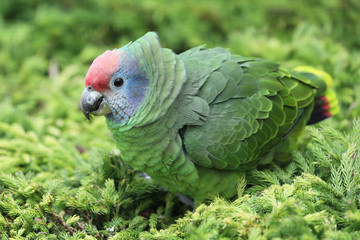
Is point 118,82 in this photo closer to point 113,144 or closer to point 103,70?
point 103,70

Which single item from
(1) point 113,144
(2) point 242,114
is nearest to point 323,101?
(2) point 242,114

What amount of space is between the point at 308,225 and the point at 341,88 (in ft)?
7.38

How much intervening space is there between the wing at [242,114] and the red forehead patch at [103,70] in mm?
564

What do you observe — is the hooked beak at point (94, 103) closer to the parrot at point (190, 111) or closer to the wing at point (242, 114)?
the parrot at point (190, 111)

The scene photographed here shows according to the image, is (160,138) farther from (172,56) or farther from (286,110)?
(286,110)

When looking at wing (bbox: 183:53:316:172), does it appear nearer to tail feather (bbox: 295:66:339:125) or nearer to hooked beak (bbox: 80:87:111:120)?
tail feather (bbox: 295:66:339:125)

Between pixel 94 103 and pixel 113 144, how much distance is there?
961mm

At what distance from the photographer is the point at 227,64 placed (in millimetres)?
2512

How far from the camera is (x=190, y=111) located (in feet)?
7.59

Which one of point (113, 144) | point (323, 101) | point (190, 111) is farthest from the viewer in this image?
point (113, 144)

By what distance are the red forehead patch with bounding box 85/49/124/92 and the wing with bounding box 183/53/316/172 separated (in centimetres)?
56

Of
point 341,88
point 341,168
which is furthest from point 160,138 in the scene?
point 341,88

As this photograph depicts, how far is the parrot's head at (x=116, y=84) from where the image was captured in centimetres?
222

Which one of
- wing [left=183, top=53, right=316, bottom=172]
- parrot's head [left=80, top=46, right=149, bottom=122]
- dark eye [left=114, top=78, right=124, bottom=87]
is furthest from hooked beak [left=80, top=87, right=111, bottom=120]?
wing [left=183, top=53, right=316, bottom=172]
